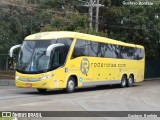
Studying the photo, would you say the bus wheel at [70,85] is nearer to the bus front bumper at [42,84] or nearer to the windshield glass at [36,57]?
the bus front bumper at [42,84]

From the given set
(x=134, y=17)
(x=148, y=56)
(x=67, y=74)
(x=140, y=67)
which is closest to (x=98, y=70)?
(x=67, y=74)

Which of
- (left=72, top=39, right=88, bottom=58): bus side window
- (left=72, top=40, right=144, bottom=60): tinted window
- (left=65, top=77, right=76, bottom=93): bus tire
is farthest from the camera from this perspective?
(left=72, top=40, right=144, bottom=60): tinted window

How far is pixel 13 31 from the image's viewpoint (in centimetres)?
4241

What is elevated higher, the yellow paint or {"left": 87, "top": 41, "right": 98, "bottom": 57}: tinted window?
{"left": 87, "top": 41, "right": 98, "bottom": 57}: tinted window

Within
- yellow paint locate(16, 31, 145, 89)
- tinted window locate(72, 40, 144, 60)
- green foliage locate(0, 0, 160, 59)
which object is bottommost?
yellow paint locate(16, 31, 145, 89)

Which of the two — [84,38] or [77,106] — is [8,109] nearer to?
[77,106]

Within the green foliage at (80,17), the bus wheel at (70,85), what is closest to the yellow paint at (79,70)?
the bus wheel at (70,85)

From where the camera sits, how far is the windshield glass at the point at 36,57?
22.4m

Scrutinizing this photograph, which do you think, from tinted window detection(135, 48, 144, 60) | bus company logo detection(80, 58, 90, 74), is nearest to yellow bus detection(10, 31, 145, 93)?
bus company logo detection(80, 58, 90, 74)

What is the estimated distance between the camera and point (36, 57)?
2261cm

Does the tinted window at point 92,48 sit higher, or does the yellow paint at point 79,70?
the tinted window at point 92,48

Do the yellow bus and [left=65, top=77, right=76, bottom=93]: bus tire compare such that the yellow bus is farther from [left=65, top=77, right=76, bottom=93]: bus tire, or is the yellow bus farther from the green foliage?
the green foliage

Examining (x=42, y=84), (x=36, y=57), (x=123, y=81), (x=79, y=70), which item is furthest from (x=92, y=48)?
(x=123, y=81)

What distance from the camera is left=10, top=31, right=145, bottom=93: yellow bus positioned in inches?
882
